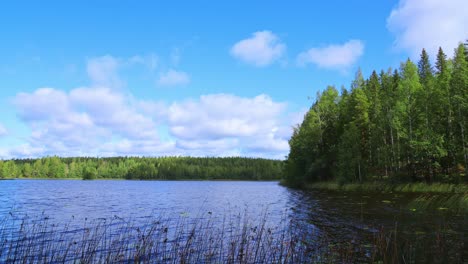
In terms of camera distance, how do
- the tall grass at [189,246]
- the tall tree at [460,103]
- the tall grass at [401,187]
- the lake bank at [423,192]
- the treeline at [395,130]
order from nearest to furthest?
the tall grass at [189,246] < the lake bank at [423,192] < the tall grass at [401,187] < the tall tree at [460,103] < the treeline at [395,130]

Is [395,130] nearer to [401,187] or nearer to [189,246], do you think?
[401,187]

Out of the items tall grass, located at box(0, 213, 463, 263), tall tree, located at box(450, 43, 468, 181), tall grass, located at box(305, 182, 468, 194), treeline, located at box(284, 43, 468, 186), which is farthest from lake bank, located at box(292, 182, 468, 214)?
tall grass, located at box(0, 213, 463, 263)

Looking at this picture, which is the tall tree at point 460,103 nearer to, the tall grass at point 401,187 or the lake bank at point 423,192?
the tall grass at point 401,187

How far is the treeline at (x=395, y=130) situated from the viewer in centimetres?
4609

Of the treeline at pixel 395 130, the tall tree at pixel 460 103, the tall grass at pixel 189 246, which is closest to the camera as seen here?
the tall grass at pixel 189 246

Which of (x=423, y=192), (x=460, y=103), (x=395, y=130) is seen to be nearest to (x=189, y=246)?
(x=423, y=192)

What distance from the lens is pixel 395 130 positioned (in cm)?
5434

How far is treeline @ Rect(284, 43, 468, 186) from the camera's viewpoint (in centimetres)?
4609

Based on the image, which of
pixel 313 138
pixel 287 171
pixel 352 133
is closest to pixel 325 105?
pixel 313 138

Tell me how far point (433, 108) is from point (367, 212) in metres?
27.6

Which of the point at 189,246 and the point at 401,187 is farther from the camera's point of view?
the point at 401,187

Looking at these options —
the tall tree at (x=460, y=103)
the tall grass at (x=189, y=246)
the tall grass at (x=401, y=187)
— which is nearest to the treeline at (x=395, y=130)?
the tall tree at (x=460, y=103)

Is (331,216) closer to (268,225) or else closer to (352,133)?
(268,225)

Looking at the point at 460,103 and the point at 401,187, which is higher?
the point at 460,103
